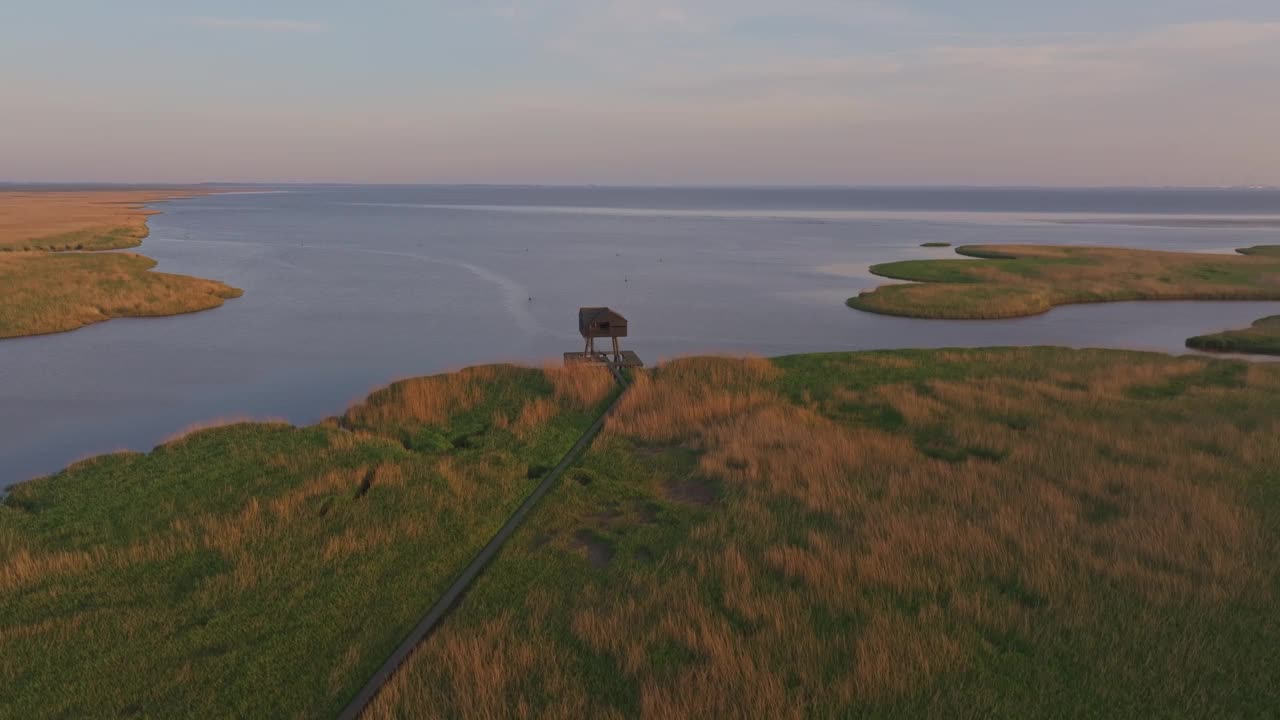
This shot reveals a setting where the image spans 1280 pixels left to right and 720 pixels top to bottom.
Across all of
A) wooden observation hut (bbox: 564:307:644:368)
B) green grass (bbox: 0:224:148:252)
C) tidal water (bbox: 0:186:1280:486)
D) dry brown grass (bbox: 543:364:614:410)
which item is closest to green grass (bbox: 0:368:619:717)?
dry brown grass (bbox: 543:364:614:410)

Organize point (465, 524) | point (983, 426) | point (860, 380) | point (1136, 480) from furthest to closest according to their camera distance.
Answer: point (860, 380)
point (983, 426)
point (1136, 480)
point (465, 524)

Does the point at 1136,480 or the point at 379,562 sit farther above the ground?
the point at 1136,480

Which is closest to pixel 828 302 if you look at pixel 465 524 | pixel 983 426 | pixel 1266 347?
pixel 1266 347

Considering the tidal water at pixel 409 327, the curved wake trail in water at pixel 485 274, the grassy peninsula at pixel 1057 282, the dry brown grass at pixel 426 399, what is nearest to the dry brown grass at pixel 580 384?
the dry brown grass at pixel 426 399

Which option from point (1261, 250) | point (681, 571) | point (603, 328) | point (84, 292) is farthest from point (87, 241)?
point (1261, 250)

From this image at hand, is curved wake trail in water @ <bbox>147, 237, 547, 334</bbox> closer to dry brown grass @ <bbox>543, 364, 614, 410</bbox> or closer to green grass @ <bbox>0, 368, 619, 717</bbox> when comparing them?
dry brown grass @ <bbox>543, 364, 614, 410</bbox>

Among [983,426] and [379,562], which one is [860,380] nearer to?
[983,426]

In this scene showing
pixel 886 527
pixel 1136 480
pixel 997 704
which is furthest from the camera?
pixel 1136 480

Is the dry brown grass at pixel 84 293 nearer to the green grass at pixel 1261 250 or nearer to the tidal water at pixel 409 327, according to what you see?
the tidal water at pixel 409 327
